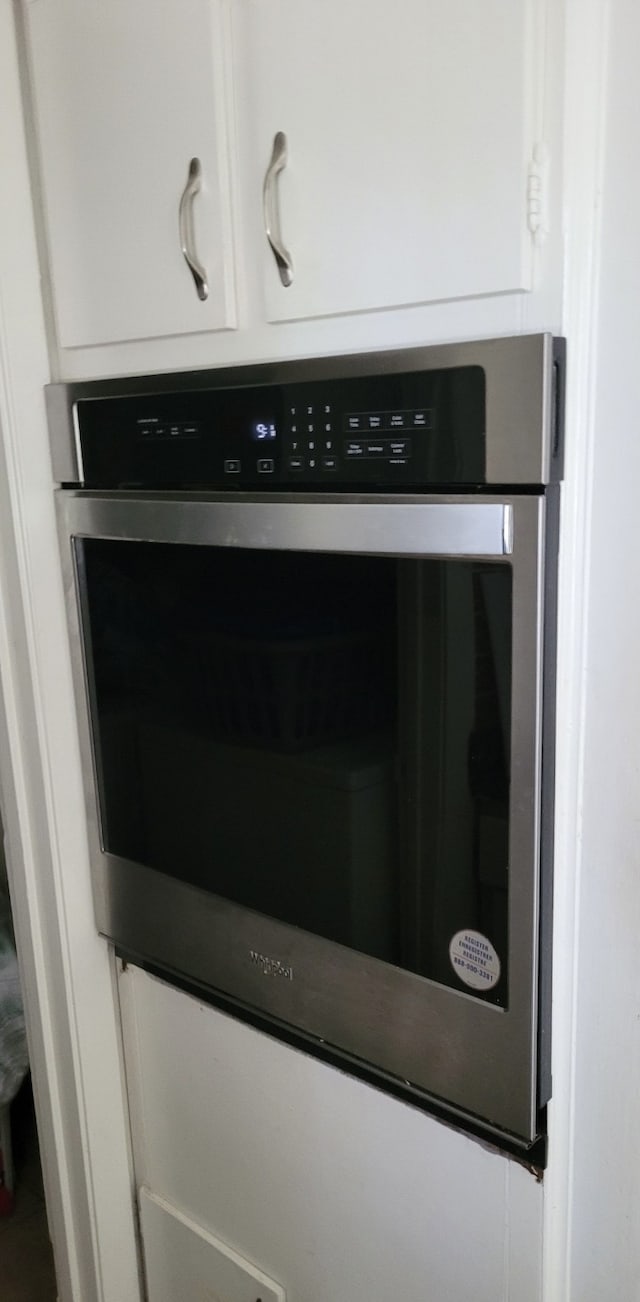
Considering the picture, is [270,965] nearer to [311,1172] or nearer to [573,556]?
[311,1172]

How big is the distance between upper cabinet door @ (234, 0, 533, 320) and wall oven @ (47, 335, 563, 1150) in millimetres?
67

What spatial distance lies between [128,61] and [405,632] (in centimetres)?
64

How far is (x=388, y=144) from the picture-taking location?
0.78 m

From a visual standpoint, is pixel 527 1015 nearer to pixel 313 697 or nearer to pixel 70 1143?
pixel 313 697

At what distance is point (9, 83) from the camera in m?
1.08

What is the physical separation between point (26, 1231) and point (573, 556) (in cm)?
177

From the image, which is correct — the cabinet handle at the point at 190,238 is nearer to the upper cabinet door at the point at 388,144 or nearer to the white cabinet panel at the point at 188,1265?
the upper cabinet door at the point at 388,144

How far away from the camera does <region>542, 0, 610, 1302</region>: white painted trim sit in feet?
2.18

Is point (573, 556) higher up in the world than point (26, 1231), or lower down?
higher up

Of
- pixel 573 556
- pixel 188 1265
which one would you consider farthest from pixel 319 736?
pixel 188 1265

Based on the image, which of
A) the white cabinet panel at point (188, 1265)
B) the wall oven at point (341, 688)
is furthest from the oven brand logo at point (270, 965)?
the white cabinet panel at point (188, 1265)

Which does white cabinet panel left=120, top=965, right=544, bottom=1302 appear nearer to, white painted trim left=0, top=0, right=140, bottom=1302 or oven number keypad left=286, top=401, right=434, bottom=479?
white painted trim left=0, top=0, right=140, bottom=1302

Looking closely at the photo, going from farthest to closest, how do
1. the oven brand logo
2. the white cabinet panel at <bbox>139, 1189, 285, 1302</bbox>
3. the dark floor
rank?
1. the dark floor
2. the white cabinet panel at <bbox>139, 1189, 285, 1302</bbox>
3. the oven brand logo

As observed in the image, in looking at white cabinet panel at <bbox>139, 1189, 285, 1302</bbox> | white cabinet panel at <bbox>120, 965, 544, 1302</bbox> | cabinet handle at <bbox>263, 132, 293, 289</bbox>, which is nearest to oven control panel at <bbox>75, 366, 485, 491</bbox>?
cabinet handle at <bbox>263, 132, 293, 289</bbox>
